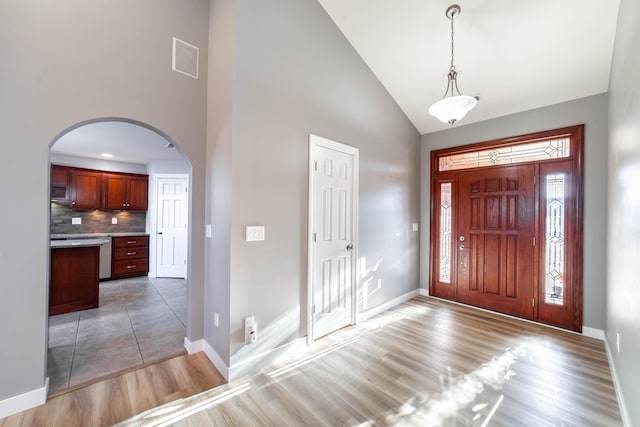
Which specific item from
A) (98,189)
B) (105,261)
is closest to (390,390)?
(105,261)

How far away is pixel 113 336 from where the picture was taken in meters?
2.84

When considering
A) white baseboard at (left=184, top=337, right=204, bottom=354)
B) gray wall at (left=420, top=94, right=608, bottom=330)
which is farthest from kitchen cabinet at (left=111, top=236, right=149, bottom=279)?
gray wall at (left=420, top=94, right=608, bottom=330)

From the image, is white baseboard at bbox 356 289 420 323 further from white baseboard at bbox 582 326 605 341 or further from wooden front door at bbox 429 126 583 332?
white baseboard at bbox 582 326 605 341

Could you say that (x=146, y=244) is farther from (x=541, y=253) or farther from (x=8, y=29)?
(x=541, y=253)

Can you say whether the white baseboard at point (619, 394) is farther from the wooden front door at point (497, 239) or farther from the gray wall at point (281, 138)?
the gray wall at point (281, 138)

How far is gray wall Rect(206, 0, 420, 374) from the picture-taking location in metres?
2.19

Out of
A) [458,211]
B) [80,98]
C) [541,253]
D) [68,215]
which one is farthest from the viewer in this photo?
[68,215]

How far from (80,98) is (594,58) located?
4.79 metres

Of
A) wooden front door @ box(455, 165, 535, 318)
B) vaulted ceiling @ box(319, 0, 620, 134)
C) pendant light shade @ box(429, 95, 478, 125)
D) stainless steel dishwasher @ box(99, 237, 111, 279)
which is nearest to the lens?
pendant light shade @ box(429, 95, 478, 125)

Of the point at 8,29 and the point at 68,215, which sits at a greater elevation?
the point at 8,29

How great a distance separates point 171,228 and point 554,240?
6.94 meters

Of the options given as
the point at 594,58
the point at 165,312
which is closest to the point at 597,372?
the point at 594,58

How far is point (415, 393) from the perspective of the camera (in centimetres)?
198

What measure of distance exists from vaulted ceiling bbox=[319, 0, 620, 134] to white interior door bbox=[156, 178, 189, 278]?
16.3 feet
